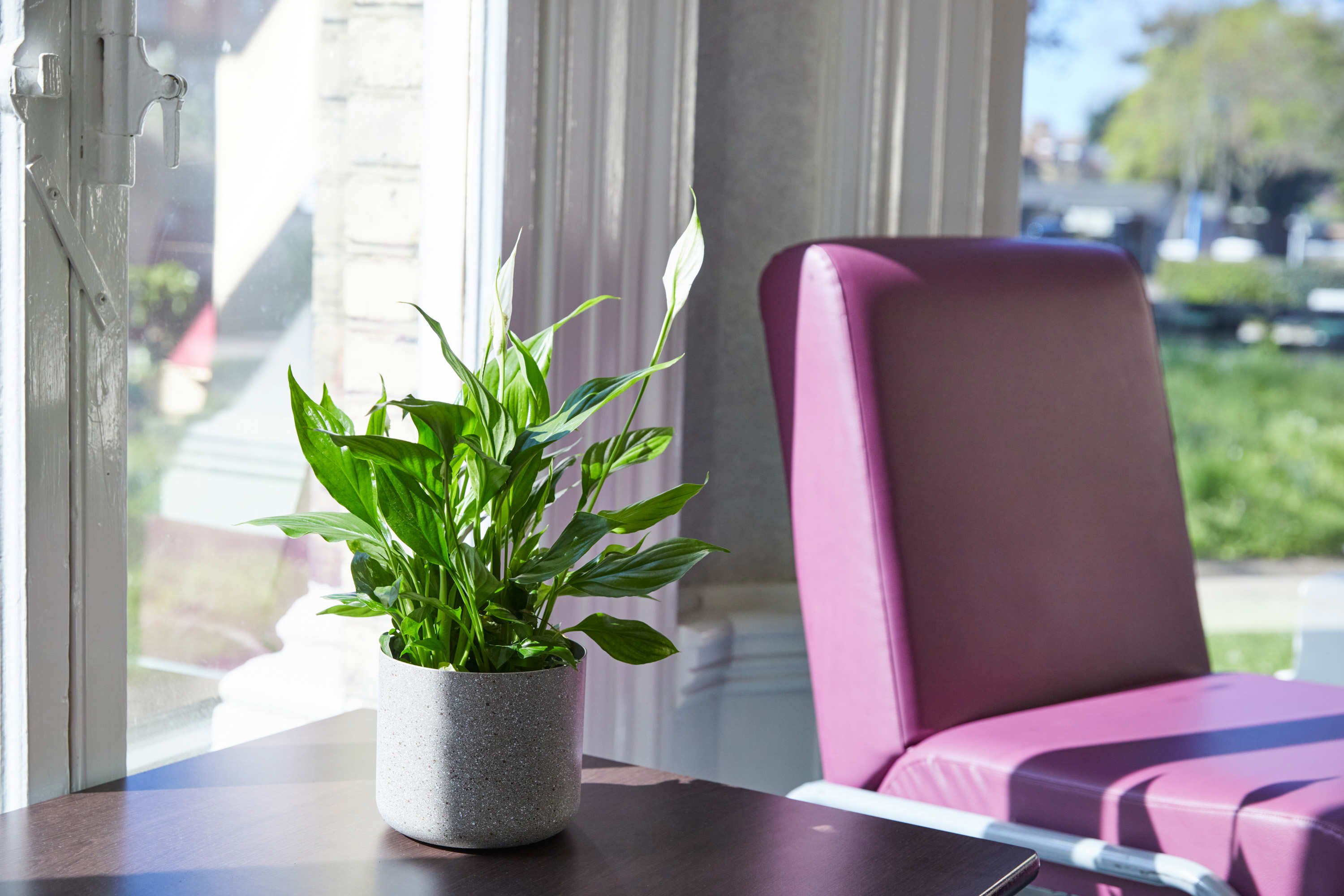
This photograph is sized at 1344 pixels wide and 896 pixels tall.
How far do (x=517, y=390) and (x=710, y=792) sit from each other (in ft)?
1.11

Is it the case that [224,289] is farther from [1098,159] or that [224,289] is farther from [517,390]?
[1098,159]

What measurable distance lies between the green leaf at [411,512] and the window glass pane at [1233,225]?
358 centimetres

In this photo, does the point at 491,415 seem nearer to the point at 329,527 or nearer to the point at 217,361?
the point at 329,527

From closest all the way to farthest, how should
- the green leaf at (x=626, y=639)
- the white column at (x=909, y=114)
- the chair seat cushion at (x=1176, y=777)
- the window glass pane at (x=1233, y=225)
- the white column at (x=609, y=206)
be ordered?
the green leaf at (x=626, y=639) < the chair seat cushion at (x=1176, y=777) < the white column at (x=609, y=206) < the white column at (x=909, y=114) < the window glass pane at (x=1233, y=225)

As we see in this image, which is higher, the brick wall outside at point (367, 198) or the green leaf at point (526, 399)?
the brick wall outside at point (367, 198)

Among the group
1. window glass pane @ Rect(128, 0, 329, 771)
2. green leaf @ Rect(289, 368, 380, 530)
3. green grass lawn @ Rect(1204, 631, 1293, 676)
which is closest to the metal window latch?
window glass pane @ Rect(128, 0, 329, 771)

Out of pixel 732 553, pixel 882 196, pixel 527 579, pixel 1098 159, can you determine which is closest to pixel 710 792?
pixel 527 579

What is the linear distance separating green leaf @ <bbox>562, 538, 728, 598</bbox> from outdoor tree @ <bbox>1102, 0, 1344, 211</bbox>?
3.80m

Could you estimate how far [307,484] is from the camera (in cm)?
123

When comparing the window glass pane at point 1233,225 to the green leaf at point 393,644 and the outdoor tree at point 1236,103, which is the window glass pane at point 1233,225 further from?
the green leaf at point 393,644

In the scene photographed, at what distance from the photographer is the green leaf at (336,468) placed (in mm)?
777

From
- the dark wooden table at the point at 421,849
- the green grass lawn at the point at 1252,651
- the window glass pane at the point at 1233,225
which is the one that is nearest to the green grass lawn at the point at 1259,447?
the window glass pane at the point at 1233,225

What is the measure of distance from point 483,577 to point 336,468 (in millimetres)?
123

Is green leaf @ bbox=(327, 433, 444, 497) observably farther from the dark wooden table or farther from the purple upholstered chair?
the purple upholstered chair
